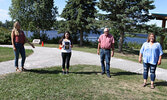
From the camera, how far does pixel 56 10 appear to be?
23.5 m

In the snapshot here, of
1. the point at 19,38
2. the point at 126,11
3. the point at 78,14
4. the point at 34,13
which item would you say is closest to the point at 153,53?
the point at 19,38

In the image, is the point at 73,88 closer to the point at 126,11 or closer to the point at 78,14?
the point at 126,11

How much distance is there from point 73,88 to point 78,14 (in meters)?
13.6

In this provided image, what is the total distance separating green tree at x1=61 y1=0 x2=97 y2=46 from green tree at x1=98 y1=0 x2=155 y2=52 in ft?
12.0

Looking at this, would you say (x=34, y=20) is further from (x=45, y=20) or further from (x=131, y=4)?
(x=131, y=4)

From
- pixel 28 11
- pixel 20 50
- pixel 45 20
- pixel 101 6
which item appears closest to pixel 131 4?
pixel 101 6

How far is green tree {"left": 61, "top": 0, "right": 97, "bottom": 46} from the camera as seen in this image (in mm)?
16878

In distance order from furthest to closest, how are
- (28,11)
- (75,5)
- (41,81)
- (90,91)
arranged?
(28,11) < (75,5) < (41,81) < (90,91)

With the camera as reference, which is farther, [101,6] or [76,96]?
[101,6]

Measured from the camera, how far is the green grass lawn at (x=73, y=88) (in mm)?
3768

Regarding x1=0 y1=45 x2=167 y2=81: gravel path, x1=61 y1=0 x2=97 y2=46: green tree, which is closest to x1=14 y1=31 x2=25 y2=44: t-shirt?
x1=0 y1=45 x2=167 y2=81: gravel path

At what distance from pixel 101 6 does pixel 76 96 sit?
10799 mm

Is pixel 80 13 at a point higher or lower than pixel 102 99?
higher

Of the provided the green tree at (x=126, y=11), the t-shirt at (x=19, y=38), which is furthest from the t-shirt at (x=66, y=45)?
the green tree at (x=126, y=11)
